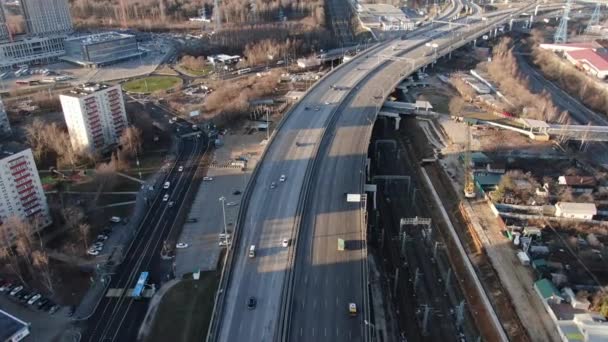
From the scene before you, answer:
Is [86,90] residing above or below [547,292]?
above

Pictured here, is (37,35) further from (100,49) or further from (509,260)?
(509,260)

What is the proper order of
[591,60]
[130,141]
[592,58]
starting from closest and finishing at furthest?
[130,141] → [591,60] → [592,58]

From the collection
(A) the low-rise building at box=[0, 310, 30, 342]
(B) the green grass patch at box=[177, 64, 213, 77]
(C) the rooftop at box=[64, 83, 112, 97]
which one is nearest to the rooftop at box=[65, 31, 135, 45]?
(B) the green grass patch at box=[177, 64, 213, 77]

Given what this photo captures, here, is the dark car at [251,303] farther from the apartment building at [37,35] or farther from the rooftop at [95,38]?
the apartment building at [37,35]

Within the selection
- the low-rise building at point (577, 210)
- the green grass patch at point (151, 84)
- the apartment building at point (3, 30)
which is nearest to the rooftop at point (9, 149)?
the green grass patch at point (151, 84)

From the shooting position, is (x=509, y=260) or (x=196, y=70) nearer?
(x=509, y=260)

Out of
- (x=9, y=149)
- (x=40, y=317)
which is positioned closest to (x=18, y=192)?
(x=9, y=149)

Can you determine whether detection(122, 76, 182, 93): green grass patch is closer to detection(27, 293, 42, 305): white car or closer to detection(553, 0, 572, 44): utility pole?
detection(27, 293, 42, 305): white car
